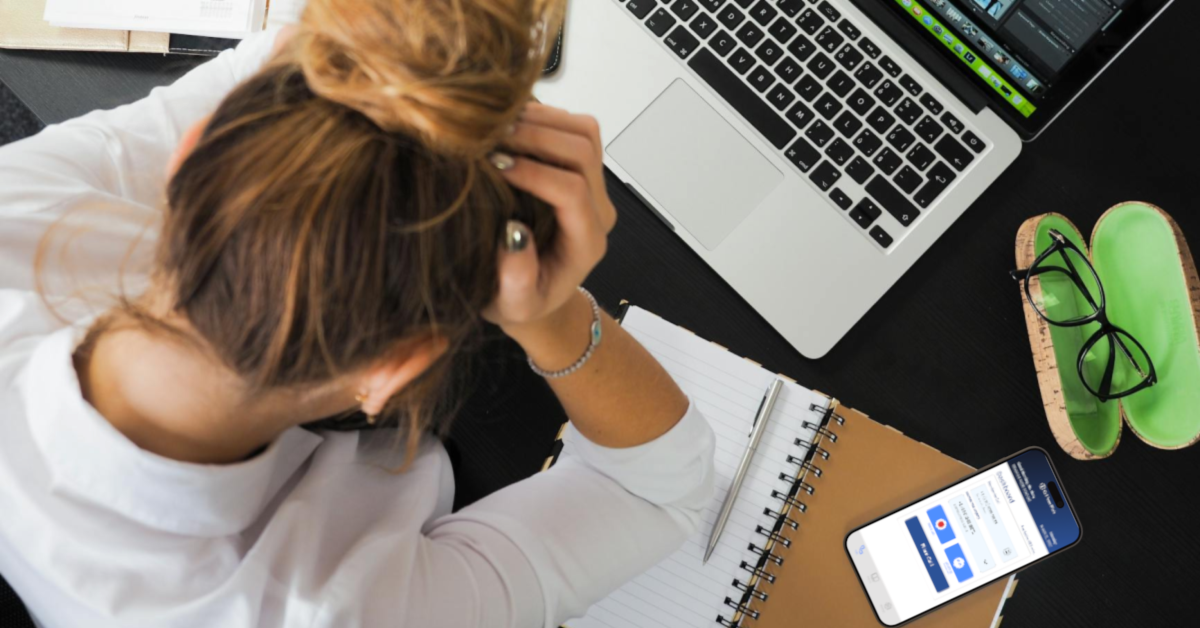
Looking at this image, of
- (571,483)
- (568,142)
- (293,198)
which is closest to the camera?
(293,198)

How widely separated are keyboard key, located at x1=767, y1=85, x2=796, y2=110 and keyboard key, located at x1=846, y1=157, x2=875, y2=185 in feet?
0.29

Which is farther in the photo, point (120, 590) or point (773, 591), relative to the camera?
point (773, 591)

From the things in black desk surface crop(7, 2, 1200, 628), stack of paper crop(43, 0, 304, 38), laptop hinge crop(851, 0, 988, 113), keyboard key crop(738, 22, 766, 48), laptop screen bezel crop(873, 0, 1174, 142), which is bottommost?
stack of paper crop(43, 0, 304, 38)

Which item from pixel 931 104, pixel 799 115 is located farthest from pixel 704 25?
pixel 931 104

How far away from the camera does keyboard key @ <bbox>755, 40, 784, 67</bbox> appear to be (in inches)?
29.5

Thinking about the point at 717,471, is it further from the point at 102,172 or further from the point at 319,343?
the point at 102,172

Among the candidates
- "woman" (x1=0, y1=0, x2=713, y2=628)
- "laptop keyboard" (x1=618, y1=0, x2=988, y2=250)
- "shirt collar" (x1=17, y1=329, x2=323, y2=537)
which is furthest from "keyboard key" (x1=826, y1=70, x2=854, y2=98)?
"shirt collar" (x1=17, y1=329, x2=323, y2=537)

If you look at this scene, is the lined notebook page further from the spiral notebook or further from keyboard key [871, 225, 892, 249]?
keyboard key [871, 225, 892, 249]

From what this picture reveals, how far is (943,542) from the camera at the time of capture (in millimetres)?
699

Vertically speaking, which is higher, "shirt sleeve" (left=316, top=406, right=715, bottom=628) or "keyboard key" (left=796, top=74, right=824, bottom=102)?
"keyboard key" (left=796, top=74, right=824, bottom=102)

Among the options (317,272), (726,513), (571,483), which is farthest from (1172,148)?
(317,272)

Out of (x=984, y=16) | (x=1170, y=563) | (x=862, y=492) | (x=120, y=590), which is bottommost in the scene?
(x=120, y=590)

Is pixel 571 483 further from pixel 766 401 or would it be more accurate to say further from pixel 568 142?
pixel 568 142

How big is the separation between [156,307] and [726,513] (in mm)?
495
